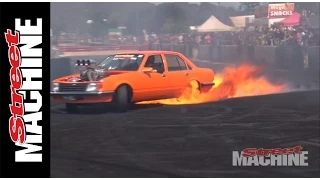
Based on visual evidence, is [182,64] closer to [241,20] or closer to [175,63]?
[175,63]

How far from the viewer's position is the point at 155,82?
39.0ft

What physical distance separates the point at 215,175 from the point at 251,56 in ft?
62.5

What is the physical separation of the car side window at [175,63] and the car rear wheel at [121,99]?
135 cm

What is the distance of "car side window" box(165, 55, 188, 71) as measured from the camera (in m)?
12.4

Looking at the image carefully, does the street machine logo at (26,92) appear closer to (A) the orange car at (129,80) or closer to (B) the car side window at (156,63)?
(A) the orange car at (129,80)

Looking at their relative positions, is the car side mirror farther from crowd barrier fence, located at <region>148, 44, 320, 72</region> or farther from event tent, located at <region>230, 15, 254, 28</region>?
event tent, located at <region>230, 15, 254, 28</region>

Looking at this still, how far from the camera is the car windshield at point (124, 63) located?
39.0 feet

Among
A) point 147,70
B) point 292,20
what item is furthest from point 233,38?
point 147,70

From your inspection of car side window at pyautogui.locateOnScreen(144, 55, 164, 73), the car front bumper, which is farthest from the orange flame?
the car front bumper

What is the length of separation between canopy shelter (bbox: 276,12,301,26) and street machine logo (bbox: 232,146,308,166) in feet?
69.9

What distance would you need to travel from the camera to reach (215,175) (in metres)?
6.50

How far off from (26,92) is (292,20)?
22.0 m

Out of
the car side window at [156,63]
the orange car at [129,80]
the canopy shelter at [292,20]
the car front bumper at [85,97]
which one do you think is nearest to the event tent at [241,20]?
the canopy shelter at [292,20]

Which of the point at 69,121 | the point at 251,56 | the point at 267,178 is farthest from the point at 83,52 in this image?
the point at 267,178
